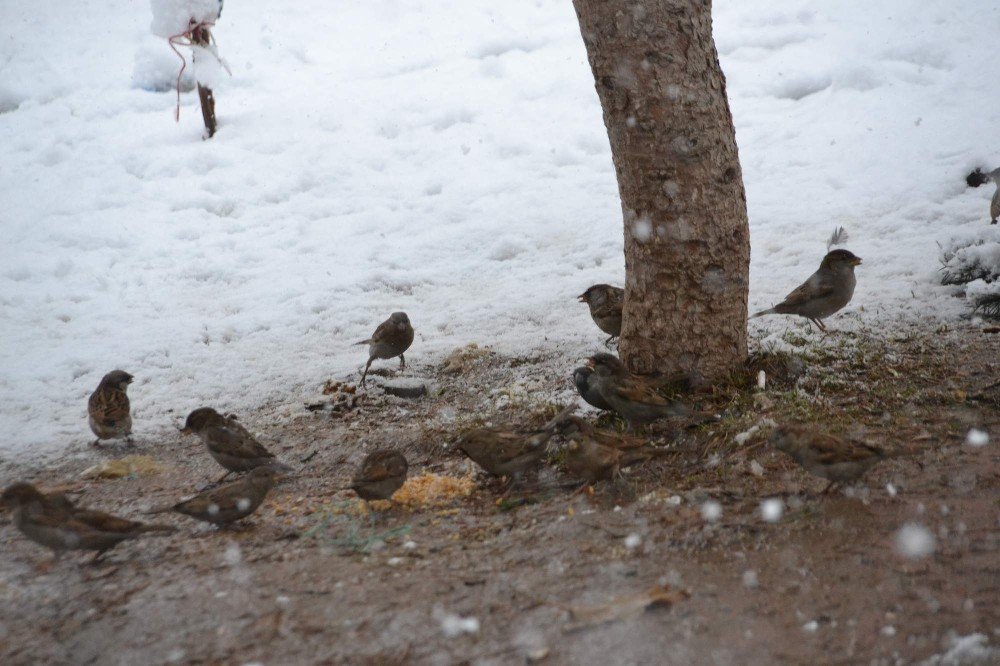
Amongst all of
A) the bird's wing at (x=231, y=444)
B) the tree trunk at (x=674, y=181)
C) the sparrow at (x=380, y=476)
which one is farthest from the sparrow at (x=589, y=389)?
the bird's wing at (x=231, y=444)

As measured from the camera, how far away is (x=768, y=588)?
3.40m

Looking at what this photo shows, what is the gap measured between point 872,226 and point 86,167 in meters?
10.6

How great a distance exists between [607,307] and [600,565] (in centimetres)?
365

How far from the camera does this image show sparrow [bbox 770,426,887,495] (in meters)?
4.15

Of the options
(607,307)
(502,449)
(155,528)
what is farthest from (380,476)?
(607,307)

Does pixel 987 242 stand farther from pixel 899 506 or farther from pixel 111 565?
pixel 111 565

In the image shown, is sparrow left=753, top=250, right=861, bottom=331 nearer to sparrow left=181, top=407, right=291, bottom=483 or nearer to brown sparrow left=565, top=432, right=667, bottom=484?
brown sparrow left=565, top=432, right=667, bottom=484

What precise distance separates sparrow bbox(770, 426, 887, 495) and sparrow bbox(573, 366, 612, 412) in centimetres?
160

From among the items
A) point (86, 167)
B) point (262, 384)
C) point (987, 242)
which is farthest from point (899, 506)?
point (86, 167)

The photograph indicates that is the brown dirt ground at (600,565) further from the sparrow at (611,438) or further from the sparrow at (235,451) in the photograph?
the sparrow at (235,451)

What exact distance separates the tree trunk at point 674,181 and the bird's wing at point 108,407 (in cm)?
386

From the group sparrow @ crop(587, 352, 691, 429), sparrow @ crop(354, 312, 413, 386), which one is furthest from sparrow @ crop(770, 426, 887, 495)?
sparrow @ crop(354, 312, 413, 386)

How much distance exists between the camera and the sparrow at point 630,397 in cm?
541

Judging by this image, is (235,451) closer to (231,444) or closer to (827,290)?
(231,444)
